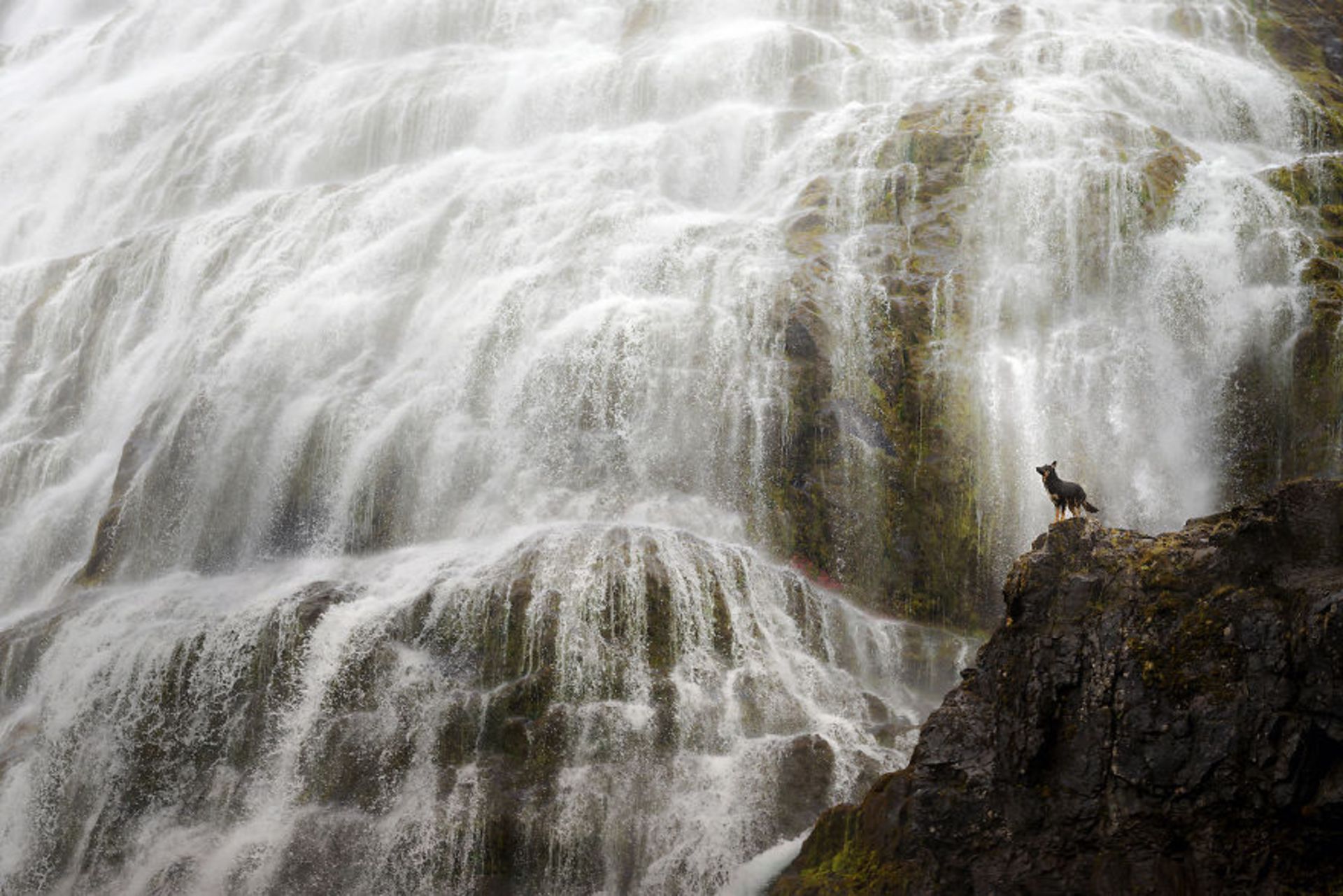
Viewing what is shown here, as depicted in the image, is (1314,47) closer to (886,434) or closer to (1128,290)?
(1128,290)

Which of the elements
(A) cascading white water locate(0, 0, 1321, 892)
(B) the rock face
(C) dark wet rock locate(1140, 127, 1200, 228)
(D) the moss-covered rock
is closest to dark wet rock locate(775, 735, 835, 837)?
(A) cascading white water locate(0, 0, 1321, 892)

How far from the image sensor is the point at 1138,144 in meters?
17.7

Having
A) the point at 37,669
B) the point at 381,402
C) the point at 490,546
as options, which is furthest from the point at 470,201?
the point at 37,669

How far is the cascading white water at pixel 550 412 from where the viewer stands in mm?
11516

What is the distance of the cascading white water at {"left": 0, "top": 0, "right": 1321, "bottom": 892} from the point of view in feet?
37.8

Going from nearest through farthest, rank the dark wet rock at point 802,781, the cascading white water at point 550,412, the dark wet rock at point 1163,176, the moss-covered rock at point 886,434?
the dark wet rock at point 802,781, the cascading white water at point 550,412, the moss-covered rock at point 886,434, the dark wet rock at point 1163,176

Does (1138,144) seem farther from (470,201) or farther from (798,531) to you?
(470,201)

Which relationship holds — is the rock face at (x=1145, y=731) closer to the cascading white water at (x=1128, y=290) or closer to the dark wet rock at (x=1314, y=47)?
the cascading white water at (x=1128, y=290)

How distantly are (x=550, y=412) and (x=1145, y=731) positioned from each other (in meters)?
10.8

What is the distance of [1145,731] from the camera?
261 inches

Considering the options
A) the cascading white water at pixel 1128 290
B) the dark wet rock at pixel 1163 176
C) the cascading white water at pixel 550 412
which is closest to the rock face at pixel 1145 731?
the cascading white water at pixel 550 412

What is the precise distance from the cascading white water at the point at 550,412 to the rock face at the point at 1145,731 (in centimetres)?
345

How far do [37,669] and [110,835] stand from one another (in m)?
3.14

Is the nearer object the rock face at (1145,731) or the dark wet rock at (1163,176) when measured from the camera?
the rock face at (1145,731)
